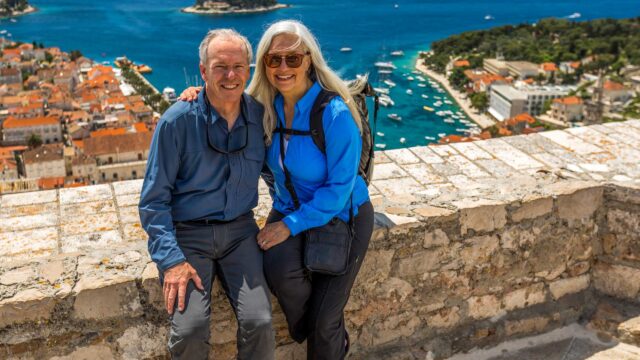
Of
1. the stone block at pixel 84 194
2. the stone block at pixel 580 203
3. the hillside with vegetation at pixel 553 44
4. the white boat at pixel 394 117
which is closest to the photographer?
the stone block at pixel 580 203

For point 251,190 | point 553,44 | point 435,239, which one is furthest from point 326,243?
point 553,44

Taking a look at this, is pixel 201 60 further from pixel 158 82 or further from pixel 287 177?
pixel 158 82

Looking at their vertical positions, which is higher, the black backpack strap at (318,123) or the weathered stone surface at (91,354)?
the black backpack strap at (318,123)

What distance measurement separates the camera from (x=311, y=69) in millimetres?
1702

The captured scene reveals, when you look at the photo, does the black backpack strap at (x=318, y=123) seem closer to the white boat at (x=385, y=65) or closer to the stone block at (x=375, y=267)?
the stone block at (x=375, y=267)

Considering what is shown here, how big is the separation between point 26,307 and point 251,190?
613mm

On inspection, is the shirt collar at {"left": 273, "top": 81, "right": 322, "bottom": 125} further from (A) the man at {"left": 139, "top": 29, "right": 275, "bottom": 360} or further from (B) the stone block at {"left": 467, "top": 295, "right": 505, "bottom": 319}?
(B) the stone block at {"left": 467, "top": 295, "right": 505, "bottom": 319}

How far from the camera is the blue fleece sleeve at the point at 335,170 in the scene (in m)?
1.60

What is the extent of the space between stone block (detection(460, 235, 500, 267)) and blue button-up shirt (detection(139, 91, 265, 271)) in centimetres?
78

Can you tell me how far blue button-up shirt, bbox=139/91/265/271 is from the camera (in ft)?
4.96

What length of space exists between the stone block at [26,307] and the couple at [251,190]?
0.29 m

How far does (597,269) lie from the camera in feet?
7.51

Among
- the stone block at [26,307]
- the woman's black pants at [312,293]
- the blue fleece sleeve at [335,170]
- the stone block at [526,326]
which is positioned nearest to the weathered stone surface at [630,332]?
the stone block at [526,326]

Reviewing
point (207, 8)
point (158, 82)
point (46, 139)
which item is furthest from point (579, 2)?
point (46, 139)
